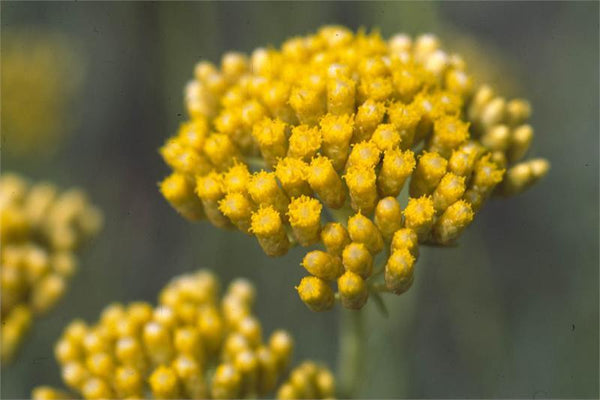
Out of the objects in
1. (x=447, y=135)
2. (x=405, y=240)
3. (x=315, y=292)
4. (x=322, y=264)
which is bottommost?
(x=315, y=292)

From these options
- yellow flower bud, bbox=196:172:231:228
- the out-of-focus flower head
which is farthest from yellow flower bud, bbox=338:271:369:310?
the out-of-focus flower head

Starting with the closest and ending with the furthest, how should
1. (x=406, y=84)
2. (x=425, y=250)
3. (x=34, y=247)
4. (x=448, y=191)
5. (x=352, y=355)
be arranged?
(x=448, y=191) < (x=406, y=84) < (x=352, y=355) < (x=425, y=250) < (x=34, y=247)

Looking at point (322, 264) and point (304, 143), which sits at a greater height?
point (304, 143)

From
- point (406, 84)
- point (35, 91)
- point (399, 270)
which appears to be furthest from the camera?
point (35, 91)

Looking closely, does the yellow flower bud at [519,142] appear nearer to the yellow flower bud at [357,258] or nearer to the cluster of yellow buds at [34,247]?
the yellow flower bud at [357,258]

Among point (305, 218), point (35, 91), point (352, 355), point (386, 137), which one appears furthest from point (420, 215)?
point (35, 91)

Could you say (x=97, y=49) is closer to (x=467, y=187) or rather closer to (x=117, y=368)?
(x=117, y=368)

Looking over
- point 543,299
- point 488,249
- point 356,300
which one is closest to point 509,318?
point 543,299

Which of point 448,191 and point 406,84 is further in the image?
point 406,84

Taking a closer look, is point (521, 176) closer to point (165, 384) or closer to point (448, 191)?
point (448, 191)
